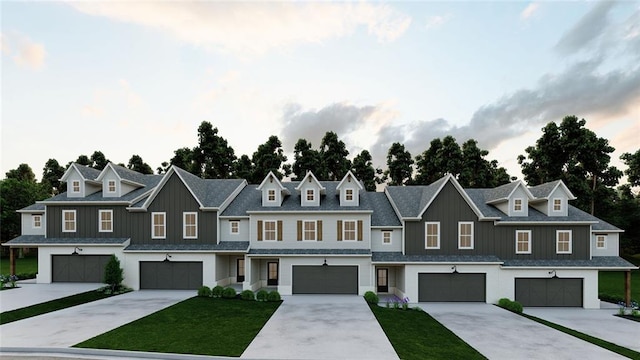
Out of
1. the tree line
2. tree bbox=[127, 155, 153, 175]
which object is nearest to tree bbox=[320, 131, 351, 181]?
the tree line

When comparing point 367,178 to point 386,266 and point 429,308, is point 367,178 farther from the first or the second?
point 429,308

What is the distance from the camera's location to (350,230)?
1008 inches

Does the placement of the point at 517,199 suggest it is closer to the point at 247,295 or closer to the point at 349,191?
the point at 349,191

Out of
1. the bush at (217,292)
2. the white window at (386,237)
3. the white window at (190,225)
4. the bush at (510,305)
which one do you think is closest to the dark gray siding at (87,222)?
the white window at (190,225)

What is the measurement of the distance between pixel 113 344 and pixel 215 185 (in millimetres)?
17906

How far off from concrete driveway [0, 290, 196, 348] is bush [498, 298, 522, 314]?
22453mm

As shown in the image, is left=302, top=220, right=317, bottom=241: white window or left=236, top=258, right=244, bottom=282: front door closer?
left=302, top=220, right=317, bottom=241: white window

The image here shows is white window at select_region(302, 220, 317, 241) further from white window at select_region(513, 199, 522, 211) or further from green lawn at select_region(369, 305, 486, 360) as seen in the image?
white window at select_region(513, 199, 522, 211)

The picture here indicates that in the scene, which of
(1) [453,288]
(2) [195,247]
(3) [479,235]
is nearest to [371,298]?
(1) [453,288]

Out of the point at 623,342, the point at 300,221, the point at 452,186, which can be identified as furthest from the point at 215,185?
the point at 623,342

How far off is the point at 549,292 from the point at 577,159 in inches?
975

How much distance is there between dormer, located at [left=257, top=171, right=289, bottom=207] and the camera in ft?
87.1

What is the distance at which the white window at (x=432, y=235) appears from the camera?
80.6ft

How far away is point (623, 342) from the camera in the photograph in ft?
52.9
